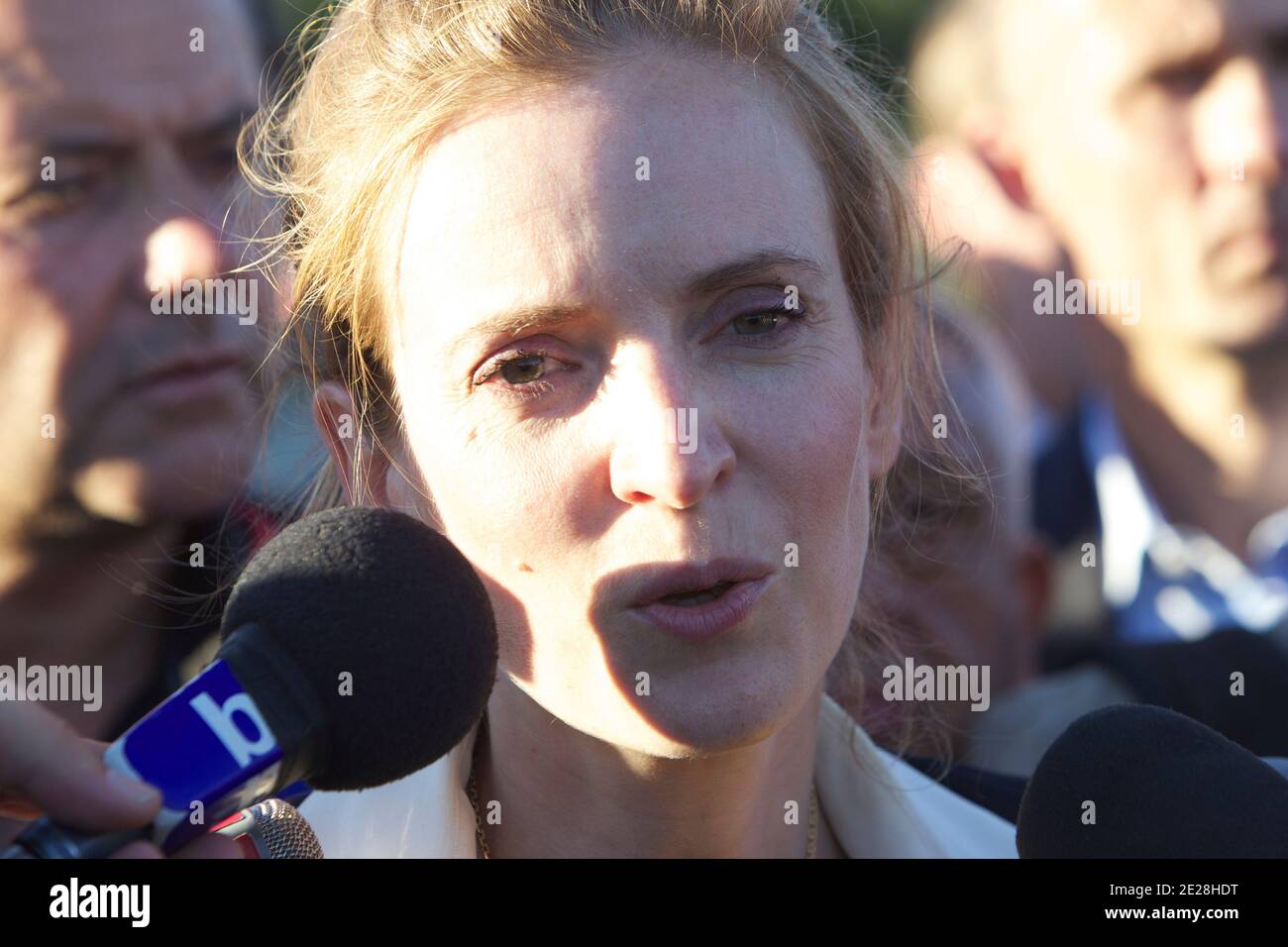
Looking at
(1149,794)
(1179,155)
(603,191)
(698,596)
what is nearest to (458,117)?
(603,191)

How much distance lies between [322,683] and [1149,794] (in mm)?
957

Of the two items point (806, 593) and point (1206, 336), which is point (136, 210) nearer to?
point (806, 593)

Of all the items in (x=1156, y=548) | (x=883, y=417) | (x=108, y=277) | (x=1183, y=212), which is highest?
(x=1183, y=212)

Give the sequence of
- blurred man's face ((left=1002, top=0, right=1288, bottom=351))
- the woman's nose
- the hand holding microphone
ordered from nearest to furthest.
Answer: the hand holding microphone < the woman's nose < blurred man's face ((left=1002, top=0, right=1288, bottom=351))

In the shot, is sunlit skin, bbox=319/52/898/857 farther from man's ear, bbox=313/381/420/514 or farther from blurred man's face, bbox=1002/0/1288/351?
blurred man's face, bbox=1002/0/1288/351

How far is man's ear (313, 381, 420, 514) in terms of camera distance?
241 cm

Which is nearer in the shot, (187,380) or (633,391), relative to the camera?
(633,391)

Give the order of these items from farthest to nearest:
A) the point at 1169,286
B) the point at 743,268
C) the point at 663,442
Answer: the point at 1169,286, the point at 743,268, the point at 663,442

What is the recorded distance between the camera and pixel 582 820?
7.73 ft

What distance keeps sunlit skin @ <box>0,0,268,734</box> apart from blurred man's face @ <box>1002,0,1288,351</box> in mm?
2325

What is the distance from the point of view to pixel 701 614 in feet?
6.52

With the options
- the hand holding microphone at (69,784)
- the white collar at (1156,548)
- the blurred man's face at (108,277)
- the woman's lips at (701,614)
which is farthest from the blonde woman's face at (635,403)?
the white collar at (1156,548)

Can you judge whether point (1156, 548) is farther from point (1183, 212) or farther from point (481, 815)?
point (481, 815)

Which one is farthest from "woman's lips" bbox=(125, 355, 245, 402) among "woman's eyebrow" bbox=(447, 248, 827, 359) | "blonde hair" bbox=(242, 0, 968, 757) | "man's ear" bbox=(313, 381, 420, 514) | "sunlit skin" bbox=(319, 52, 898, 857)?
"woman's eyebrow" bbox=(447, 248, 827, 359)
